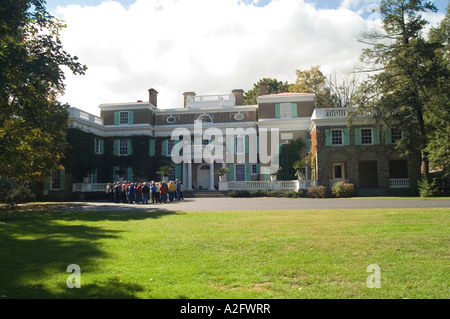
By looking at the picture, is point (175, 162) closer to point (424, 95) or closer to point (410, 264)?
point (424, 95)

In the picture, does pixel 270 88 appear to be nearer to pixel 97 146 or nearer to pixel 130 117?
pixel 130 117

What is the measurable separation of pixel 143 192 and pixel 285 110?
2018cm

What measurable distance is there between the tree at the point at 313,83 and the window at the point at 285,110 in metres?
8.02

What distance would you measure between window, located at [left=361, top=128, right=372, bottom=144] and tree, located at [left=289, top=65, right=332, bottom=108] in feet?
50.0

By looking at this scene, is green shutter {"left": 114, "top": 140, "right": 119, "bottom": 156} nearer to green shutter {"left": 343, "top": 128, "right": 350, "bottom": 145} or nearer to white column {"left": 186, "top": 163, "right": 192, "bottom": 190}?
white column {"left": 186, "top": 163, "right": 192, "bottom": 190}

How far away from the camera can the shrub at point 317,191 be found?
2653cm

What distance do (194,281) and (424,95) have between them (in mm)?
26098

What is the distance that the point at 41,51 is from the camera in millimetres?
14977

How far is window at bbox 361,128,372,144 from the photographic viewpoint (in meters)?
30.1

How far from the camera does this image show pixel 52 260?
666 cm

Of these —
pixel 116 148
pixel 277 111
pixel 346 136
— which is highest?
pixel 277 111

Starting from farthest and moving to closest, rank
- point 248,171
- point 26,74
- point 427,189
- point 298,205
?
point 248,171
point 427,189
point 298,205
point 26,74

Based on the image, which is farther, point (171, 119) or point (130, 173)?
point (171, 119)

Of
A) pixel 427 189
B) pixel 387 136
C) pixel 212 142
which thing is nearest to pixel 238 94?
pixel 212 142
